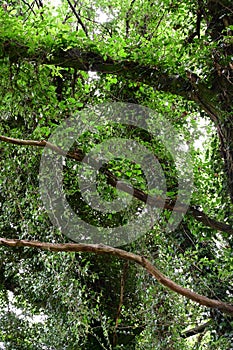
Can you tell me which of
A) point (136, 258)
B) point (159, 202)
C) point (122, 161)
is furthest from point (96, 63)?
point (136, 258)

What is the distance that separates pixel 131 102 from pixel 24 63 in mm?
1190

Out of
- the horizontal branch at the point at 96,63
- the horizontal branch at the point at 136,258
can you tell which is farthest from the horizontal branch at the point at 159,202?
the horizontal branch at the point at 136,258

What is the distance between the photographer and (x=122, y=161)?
3812 mm

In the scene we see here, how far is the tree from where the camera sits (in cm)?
332

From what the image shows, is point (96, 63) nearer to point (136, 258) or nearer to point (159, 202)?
point (159, 202)

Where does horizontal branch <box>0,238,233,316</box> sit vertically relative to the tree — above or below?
below

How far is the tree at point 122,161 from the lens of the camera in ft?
10.9

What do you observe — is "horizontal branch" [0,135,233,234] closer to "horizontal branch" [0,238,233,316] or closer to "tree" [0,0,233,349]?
"tree" [0,0,233,349]

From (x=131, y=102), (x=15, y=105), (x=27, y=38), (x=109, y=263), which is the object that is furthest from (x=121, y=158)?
(x=109, y=263)

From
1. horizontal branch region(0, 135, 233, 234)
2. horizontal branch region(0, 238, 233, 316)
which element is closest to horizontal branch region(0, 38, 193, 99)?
horizontal branch region(0, 135, 233, 234)

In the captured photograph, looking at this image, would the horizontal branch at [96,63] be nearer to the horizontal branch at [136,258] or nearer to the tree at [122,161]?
the tree at [122,161]

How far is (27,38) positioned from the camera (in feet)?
10.4

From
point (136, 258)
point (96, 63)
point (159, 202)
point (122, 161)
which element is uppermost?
point (96, 63)

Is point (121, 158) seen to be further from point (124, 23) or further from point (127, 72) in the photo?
point (124, 23)
